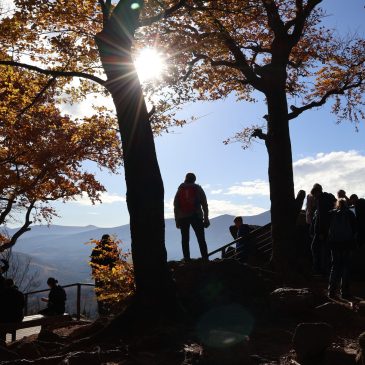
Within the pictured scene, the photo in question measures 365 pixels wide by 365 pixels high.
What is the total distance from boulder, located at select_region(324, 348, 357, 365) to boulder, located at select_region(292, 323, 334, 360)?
5.2 inches

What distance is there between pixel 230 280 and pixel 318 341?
3114 mm

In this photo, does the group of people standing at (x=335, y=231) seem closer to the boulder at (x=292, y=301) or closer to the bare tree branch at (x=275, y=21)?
the boulder at (x=292, y=301)

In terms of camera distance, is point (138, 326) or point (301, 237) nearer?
point (138, 326)

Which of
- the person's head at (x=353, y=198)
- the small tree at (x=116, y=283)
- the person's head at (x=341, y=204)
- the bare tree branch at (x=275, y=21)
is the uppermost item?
the bare tree branch at (x=275, y=21)

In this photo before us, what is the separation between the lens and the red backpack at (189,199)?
362 inches

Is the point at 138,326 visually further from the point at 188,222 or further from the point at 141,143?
the point at 188,222

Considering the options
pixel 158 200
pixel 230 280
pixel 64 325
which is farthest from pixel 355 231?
pixel 64 325

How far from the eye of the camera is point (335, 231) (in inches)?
332

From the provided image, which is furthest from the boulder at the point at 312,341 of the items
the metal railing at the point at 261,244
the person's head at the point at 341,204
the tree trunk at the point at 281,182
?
the metal railing at the point at 261,244

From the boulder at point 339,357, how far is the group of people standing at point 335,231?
3.95m

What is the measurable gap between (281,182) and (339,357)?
6.94 meters

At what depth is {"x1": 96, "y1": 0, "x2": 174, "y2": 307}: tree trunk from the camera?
21.5 ft

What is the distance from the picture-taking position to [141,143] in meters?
6.97

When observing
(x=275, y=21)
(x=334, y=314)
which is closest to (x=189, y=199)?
(x=334, y=314)
